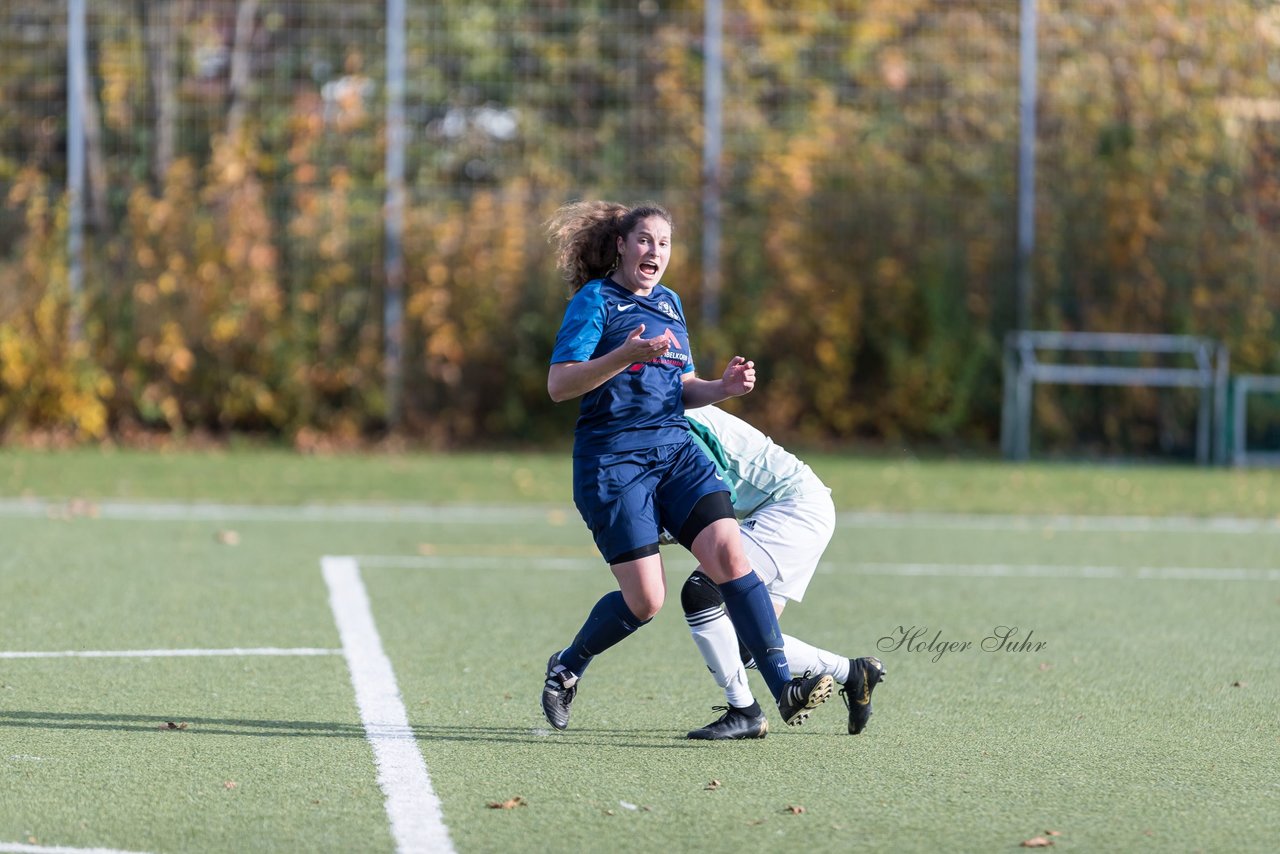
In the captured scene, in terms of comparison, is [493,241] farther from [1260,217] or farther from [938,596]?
[938,596]

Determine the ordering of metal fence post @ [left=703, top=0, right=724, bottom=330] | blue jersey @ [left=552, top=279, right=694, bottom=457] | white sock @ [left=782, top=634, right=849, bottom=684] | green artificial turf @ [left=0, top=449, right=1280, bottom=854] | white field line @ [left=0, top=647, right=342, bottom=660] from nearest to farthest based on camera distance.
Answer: green artificial turf @ [left=0, top=449, right=1280, bottom=854], blue jersey @ [left=552, top=279, right=694, bottom=457], white sock @ [left=782, top=634, right=849, bottom=684], white field line @ [left=0, top=647, right=342, bottom=660], metal fence post @ [left=703, top=0, right=724, bottom=330]

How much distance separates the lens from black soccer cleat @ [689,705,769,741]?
18.2ft

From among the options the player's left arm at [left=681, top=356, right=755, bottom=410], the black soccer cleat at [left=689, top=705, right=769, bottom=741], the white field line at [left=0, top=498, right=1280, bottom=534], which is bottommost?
the white field line at [left=0, top=498, right=1280, bottom=534]

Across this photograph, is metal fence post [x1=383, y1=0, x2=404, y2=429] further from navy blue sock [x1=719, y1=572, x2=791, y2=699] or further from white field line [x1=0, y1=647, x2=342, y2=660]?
navy blue sock [x1=719, y1=572, x2=791, y2=699]

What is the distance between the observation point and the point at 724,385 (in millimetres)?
5363

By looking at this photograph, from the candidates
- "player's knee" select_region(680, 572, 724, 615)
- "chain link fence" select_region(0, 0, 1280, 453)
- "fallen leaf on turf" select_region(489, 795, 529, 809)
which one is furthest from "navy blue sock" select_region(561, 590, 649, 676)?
"chain link fence" select_region(0, 0, 1280, 453)

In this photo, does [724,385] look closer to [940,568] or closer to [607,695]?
[607,695]

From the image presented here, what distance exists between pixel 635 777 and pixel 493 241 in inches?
503

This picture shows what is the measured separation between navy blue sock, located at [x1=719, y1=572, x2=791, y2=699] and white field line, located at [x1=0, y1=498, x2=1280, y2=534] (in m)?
6.26

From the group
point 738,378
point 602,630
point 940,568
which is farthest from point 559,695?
point 940,568

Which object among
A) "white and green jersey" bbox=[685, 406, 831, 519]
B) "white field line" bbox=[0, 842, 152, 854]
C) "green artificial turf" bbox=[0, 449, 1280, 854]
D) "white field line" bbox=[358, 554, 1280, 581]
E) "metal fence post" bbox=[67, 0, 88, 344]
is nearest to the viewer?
"white field line" bbox=[0, 842, 152, 854]

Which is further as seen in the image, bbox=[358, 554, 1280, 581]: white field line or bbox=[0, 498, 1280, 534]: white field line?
bbox=[0, 498, 1280, 534]: white field line

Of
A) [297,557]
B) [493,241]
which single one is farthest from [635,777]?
[493,241]

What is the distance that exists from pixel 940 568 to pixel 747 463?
13.8ft
